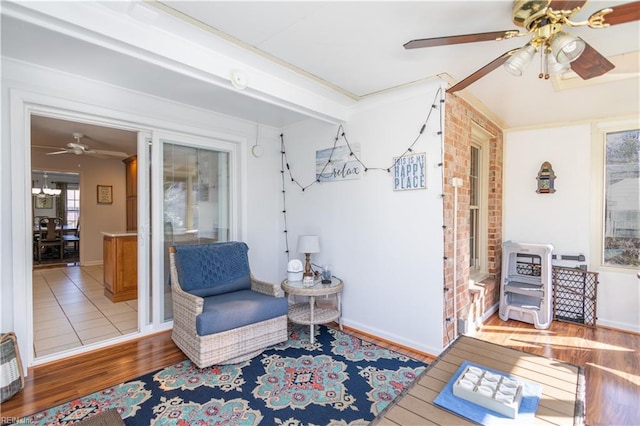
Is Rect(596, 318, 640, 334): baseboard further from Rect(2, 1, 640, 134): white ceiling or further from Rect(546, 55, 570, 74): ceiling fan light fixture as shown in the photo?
Rect(546, 55, 570, 74): ceiling fan light fixture

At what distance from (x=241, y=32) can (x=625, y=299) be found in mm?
4583

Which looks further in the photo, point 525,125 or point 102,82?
point 525,125

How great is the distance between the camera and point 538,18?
1563mm

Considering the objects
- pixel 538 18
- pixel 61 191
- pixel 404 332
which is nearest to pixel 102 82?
pixel 538 18

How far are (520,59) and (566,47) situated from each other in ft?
0.63

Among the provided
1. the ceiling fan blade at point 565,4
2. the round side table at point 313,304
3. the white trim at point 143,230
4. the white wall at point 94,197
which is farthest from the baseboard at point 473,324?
the white wall at point 94,197

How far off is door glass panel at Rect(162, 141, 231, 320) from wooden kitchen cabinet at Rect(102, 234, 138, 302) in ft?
4.71

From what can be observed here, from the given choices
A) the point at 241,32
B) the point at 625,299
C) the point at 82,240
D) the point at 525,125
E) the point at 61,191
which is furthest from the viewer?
the point at 61,191

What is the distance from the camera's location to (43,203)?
336 inches

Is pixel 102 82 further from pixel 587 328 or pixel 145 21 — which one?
pixel 587 328

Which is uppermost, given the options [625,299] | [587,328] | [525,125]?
[525,125]

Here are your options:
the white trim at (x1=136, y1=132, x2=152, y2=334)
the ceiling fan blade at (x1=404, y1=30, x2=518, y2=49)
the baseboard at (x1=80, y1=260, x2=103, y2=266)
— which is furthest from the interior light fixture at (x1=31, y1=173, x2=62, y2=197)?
the ceiling fan blade at (x1=404, y1=30, x2=518, y2=49)

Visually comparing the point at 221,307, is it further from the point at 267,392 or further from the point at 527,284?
the point at 527,284

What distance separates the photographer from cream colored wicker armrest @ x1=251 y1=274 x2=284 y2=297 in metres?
2.95
